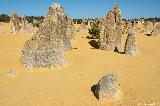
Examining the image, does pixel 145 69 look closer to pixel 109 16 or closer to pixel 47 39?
pixel 47 39

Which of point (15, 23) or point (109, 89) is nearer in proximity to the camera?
point (109, 89)

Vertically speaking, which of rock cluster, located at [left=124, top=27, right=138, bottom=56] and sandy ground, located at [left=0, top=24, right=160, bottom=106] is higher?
rock cluster, located at [left=124, top=27, right=138, bottom=56]

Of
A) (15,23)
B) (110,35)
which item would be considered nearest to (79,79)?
(110,35)

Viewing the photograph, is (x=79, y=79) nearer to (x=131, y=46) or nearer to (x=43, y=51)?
(x=43, y=51)

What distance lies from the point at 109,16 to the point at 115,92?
17.6 meters

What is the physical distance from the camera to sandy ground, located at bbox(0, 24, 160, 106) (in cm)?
2012

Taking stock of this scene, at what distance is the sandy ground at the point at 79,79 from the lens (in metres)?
20.1

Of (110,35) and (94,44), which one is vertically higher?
(110,35)

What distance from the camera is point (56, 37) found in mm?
27641

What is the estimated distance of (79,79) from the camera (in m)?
23.9

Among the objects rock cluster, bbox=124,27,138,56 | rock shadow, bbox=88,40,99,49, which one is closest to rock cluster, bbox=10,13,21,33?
rock shadow, bbox=88,40,99,49

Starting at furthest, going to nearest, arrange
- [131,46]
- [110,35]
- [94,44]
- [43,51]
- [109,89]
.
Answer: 1. [94,44]
2. [110,35]
3. [131,46]
4. [43,51]
5. [109,89]

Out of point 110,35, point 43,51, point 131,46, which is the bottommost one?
point 43,51

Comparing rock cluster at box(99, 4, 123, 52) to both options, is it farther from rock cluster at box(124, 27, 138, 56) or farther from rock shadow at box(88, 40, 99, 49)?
rock shadow at box(88, 40, 99, 49)
